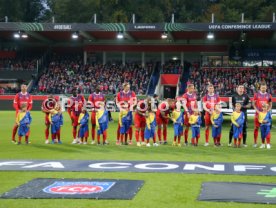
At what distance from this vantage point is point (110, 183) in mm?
8414

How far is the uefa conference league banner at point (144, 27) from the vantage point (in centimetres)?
3669

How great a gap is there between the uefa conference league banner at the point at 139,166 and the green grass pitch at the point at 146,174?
1.49 feet

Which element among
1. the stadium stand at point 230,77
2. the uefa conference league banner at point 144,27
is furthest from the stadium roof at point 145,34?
the stadium stand at point 230,77

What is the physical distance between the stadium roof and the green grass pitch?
22.3m

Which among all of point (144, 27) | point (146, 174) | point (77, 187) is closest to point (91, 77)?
point (144, 27)

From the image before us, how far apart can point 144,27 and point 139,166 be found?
28.8 m

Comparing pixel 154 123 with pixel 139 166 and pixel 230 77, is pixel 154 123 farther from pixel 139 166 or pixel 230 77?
pixel 230 77

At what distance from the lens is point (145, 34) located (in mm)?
41625

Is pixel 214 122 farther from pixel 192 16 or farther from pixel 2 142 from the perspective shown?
pixel 192 16

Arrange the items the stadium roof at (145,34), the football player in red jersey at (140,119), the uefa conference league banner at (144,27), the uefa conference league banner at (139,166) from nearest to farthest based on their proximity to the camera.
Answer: the uefa conference league banner at (139,166) → the football player in red jersey at (140,119) → the uefa conference league banner at (144,27) → the stadium roof at (145,34)

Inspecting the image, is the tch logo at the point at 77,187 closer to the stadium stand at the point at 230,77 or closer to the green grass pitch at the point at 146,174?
the green grass pitch at the point at 146,174

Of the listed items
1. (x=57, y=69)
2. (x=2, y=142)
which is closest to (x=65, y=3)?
(x=57, y=69)

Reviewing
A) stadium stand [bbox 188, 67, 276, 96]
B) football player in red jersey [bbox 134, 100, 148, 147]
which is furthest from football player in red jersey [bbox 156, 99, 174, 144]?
stadium stand [bbox 188, 67, 276, 96]

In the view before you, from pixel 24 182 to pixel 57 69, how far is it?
36.9 m
